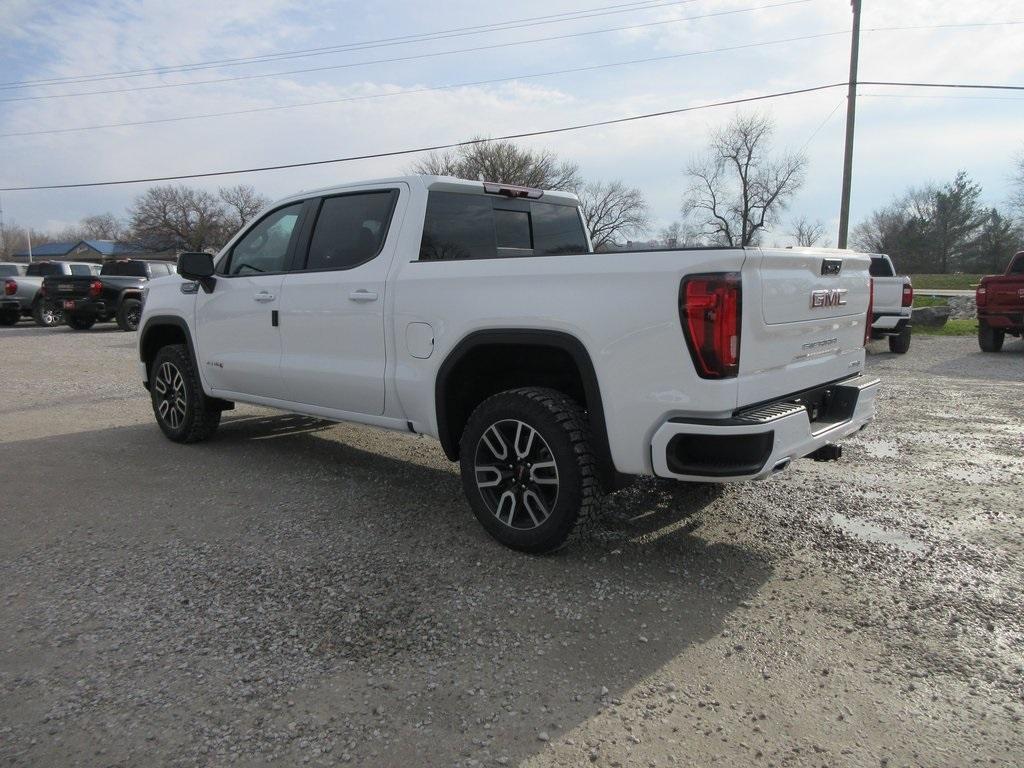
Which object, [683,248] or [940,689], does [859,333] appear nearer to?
[683,248]

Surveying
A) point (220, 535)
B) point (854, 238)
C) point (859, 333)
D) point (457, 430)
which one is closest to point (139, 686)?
point (220, 535)

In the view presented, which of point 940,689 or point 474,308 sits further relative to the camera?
point 474,308

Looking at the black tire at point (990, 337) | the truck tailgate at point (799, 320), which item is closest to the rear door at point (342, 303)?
the truck tailgate at point (799, 320)

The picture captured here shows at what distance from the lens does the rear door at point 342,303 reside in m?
4.44

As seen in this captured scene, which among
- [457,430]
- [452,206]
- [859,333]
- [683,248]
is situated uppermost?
[452,206]

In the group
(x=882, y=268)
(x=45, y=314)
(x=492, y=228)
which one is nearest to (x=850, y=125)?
(x=882, y=268)

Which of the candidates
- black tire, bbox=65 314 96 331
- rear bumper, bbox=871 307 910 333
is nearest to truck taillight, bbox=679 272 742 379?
rear bumper, bbox=871 307 910 333

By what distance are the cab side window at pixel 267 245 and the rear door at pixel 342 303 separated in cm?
23

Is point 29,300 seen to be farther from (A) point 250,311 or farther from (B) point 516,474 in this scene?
(B) point 516,474

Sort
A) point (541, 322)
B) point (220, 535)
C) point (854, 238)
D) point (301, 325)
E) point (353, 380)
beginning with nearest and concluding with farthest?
point (541, 322)
point (220, 535)
point (353, 380)
point (301, 325)
point (854, 238)

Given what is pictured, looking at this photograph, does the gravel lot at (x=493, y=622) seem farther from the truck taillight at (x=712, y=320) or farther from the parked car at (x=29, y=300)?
the parked car at (x=29, y=300)

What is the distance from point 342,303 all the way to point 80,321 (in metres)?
17.2

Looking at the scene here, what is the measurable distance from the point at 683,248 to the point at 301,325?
276 cm

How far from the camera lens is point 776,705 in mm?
2543
